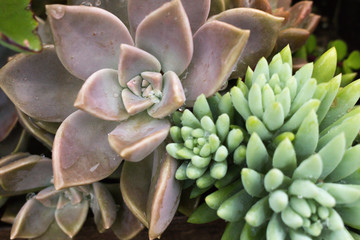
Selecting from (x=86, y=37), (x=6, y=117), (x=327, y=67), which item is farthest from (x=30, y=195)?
(x=327, y=67)

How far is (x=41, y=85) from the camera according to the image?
27.0 inches

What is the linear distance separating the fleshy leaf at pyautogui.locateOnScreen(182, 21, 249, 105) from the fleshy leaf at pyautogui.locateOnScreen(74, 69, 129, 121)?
118 millimetres

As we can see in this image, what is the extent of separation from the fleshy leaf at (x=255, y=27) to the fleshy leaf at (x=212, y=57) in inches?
2.4

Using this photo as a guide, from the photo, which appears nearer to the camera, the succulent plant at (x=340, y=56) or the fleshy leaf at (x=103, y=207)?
the fleshy leaf at (x=103, y=207)

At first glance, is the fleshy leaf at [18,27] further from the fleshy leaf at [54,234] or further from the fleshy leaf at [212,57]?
the fleshy leaf at [54,234]

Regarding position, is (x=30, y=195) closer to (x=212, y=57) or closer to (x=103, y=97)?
(x=103, y=97)

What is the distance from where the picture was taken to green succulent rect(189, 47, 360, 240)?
0.49 meters

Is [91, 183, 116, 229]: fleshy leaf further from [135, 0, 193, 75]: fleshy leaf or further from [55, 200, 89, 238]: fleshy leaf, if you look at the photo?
[135, 0, 193, 75]: fleshy leaf

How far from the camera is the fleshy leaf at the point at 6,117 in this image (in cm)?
78

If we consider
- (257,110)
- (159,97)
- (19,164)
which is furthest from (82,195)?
(257,110)

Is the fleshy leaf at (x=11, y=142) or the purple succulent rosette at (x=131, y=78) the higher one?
the purple succulent rosette at (x=131, y=78)

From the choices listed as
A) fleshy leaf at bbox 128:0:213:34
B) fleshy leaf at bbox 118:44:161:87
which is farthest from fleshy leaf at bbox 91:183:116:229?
fleshy leaf at bbox 128:0:213:34

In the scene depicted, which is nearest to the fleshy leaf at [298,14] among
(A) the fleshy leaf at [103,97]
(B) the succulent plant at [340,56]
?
(B) the succulent plant at [340,56]

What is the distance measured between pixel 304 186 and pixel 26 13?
493 millimetres
